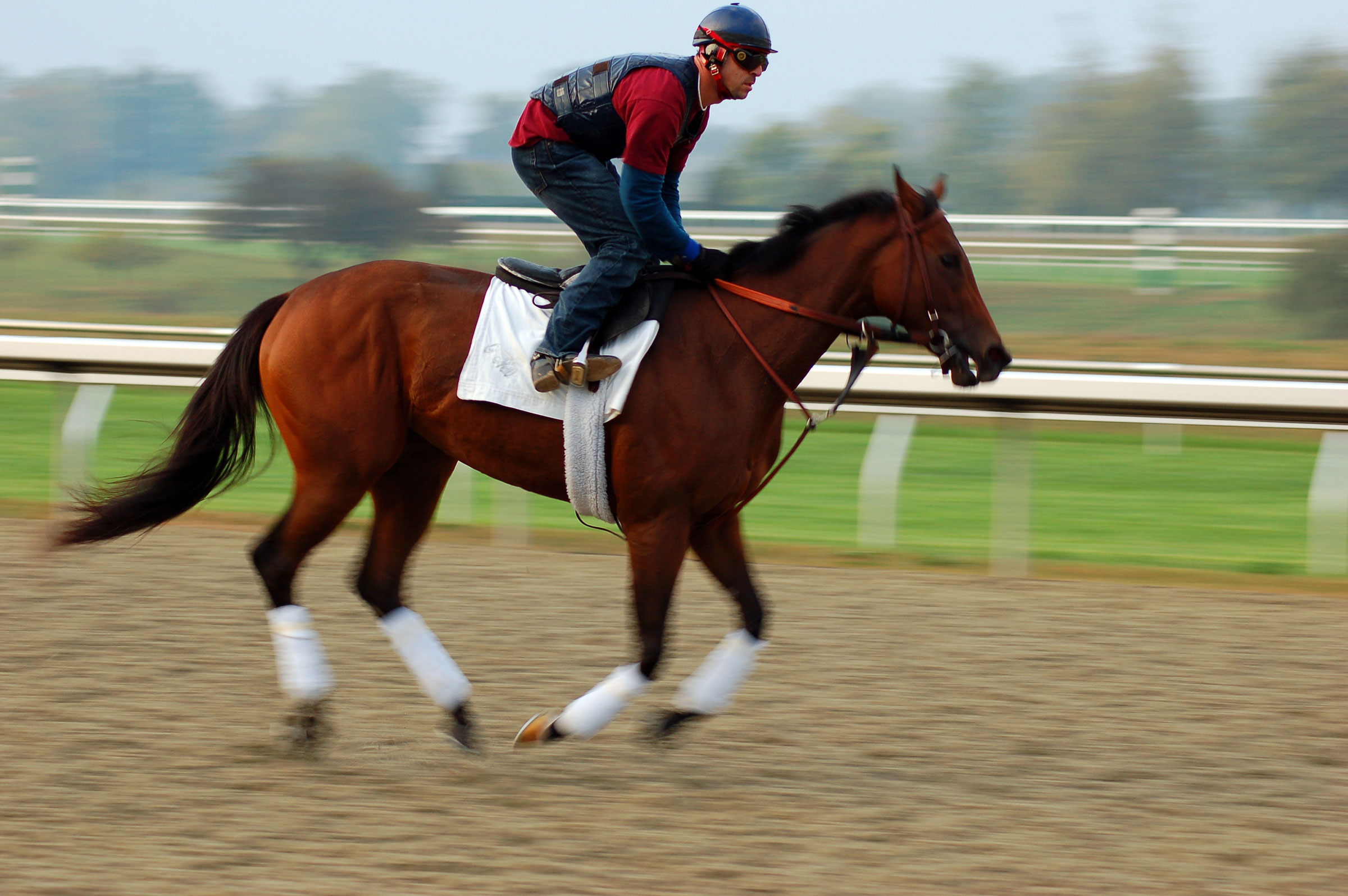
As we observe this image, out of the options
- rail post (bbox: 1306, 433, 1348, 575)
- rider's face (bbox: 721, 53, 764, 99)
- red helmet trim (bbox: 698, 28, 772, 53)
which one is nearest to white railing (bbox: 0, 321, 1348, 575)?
rail post (bbox: 1306, 433, 1348, 575)

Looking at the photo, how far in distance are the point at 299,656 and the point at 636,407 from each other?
3.93 ft

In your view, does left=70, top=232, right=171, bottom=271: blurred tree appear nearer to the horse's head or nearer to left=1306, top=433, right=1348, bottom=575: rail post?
left=1306, top=433, right=1348, bottom=575: rail post

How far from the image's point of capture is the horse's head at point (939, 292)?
12.7 feet

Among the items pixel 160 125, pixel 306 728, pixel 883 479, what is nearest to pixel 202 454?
pixel 306 728

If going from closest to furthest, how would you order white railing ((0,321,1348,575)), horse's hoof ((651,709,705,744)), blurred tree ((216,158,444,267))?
1. horse's hoof ((651,709,705,744))
2. white railing ((0,321,1348,575))
3. blurred tree ((216,158,444,267))

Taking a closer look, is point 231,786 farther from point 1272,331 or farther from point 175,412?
point 1272,331

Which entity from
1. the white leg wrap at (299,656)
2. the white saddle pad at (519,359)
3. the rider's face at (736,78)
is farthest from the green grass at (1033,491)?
the rider's face at (736,78)

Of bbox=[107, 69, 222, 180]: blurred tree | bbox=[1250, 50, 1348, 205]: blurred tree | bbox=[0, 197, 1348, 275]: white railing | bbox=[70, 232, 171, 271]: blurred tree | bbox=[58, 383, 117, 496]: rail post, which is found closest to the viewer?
bbox=[58, 383, 117, 496]: rail post

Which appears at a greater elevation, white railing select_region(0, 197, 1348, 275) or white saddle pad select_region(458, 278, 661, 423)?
white saddle pad select_region(458, 278, 661, 423)

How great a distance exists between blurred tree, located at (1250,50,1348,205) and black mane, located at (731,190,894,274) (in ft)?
31.7

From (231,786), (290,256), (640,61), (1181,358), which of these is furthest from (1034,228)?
(231,786)

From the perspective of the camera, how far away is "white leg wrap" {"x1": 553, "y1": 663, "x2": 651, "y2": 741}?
3812mm

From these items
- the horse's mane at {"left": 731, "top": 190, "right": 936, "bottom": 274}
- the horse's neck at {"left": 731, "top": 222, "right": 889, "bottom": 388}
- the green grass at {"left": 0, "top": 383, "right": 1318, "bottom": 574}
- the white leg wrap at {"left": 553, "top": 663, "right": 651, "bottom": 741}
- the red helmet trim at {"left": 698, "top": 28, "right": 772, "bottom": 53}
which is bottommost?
the green grass at {"left": 0, "top": 383, "right": 1318, "bottom": 574}

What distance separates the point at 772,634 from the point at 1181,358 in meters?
7.23
